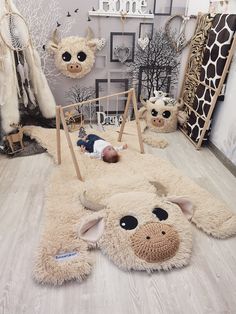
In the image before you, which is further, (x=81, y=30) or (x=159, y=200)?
(x=81, y=30)

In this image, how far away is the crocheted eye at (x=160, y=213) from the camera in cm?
147

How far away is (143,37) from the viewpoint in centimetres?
270

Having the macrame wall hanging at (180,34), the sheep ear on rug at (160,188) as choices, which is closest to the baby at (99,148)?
the sheep ear on rug at (160,188)

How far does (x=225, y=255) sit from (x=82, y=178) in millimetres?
1047

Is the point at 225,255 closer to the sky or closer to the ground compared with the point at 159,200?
closer to the ground

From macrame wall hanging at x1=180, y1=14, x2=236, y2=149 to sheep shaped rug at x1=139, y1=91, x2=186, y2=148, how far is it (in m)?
0.11

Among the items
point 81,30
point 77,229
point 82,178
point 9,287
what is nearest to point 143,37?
point 81,30

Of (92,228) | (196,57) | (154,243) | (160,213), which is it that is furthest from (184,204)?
(196,57)

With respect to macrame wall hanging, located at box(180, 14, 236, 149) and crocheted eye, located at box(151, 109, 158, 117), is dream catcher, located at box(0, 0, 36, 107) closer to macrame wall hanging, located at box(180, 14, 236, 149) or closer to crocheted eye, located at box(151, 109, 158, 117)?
crocheted eye, located at box(151, 109, 158, 117)

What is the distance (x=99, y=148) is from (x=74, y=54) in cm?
103

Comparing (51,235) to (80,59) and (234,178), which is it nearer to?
(234,178)

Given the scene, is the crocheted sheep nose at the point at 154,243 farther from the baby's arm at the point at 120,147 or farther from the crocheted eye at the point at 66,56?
the crocheted eye at the point at 66,56

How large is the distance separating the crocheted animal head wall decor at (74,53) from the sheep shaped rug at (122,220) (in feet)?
Answer: 3.77

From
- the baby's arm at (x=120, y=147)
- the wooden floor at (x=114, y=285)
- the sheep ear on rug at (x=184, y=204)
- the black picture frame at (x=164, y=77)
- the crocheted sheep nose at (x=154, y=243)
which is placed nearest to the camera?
the wooden floor at (x=114, y=285)
